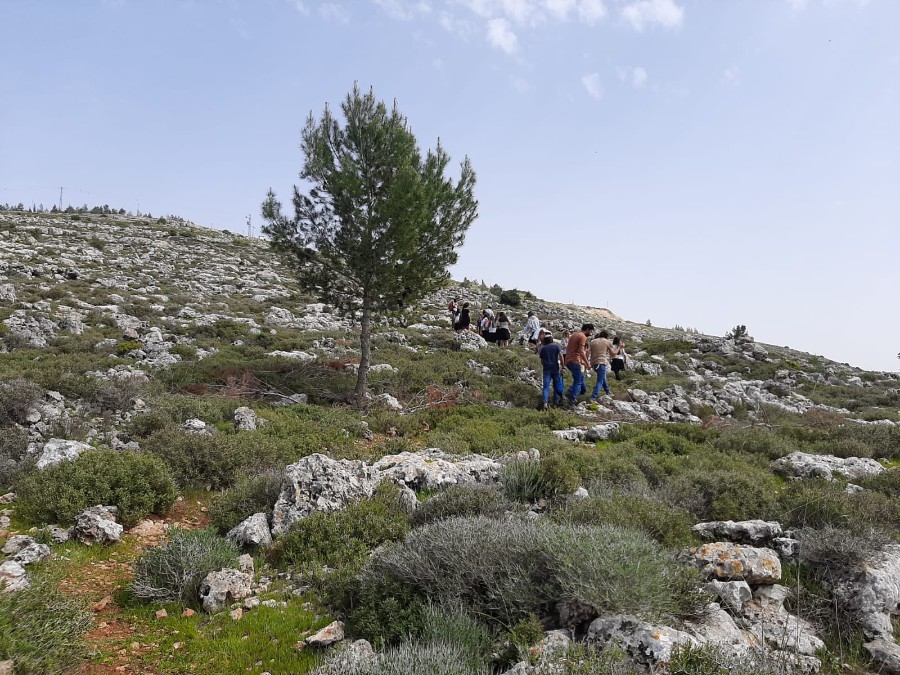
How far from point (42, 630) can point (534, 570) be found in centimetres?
348

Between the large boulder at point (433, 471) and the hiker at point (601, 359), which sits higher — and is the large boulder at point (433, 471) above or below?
below

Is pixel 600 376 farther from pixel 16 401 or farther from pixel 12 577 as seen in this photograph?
pixel 16 401

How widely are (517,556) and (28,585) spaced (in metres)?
3.81

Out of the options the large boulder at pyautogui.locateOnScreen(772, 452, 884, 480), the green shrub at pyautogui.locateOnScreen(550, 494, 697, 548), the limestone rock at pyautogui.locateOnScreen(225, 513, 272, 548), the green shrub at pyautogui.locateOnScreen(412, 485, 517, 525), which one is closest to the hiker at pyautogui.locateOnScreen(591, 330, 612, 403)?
the large boulder at pyautogui.locateOnScreen(772, 452, 884, 480)

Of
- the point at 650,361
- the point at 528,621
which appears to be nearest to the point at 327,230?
the point at 528,621

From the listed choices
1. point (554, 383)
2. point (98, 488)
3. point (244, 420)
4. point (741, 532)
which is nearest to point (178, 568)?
point (98, 488)

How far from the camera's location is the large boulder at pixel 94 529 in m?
5.12

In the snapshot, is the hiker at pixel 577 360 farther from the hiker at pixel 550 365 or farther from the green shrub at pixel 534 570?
the green shrub at pixel 534 570

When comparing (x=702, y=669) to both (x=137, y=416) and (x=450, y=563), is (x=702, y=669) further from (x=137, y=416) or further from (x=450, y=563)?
(x=137, y=416)

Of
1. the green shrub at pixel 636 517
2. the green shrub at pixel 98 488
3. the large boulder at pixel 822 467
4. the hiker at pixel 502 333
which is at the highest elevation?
the hiker at pixel 502 333

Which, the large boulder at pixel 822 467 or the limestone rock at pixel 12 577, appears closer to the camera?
the limestone rock at pixel 12 577

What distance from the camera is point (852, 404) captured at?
16875 mm

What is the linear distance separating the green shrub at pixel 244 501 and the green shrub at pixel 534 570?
2226mm

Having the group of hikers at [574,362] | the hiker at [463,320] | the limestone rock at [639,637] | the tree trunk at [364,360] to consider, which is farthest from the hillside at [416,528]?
the hiker at [463,320]
